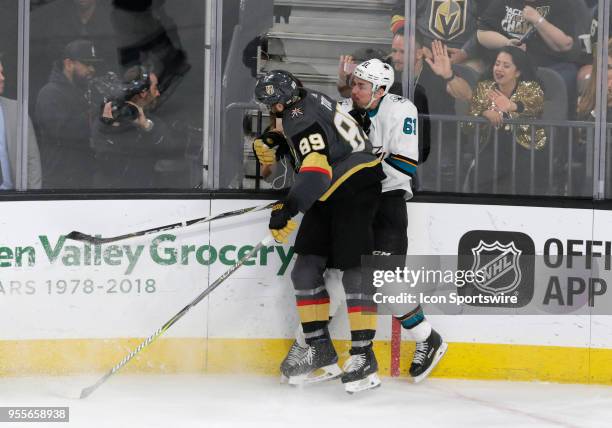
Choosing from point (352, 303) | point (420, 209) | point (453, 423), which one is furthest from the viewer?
point (420, 209)

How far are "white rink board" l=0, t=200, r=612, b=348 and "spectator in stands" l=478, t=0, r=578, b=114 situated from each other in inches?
28.1

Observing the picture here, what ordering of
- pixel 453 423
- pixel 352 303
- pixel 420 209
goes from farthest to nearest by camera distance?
pixel 420 209, pixel 352 303, pixel 453 423

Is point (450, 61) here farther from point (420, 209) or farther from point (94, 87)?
point (94, 87)

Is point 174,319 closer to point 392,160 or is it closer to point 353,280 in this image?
point 353,280

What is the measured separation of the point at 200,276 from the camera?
5047 millimetres

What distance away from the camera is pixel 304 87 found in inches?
194

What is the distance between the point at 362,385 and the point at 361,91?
4.00 feet

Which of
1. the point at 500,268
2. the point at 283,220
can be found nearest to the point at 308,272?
the point at 283,220

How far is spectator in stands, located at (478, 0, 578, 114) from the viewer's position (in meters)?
5.12

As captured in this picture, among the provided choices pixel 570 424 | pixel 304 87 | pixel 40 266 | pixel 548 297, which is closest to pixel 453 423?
pixel 570 424

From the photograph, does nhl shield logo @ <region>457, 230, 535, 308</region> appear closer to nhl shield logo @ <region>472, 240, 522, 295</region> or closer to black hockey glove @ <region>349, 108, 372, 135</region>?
nhl shield logo @ <region>472, 240, 522, 295</region>

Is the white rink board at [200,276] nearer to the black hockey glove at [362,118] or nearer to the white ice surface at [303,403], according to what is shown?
the white ice surface at [303,403]

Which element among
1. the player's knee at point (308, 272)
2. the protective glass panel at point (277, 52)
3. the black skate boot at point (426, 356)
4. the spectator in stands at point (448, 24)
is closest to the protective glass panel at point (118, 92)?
the protective glass panel at point (277, 52)

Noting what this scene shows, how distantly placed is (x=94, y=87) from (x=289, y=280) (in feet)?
3.85
